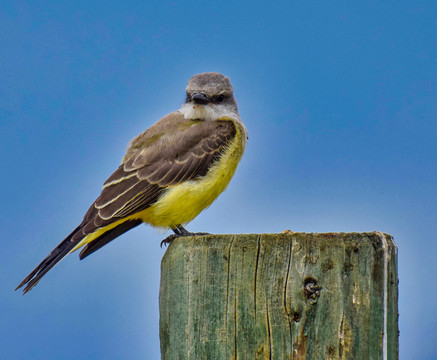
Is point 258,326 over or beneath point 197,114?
beneath

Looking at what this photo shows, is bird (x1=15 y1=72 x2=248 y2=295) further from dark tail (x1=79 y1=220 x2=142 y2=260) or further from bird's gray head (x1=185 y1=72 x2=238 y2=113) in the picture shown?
bird's gray head (x1=185 y1=72 x2=238 y2=113)

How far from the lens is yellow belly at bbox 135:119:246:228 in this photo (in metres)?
6.13

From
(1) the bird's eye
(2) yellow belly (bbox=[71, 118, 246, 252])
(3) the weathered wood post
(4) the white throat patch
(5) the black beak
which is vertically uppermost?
(1) the bird's eye

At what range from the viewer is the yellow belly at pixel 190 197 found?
20.1 feet

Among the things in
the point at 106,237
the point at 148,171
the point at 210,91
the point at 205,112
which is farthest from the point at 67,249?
the point at 210,91

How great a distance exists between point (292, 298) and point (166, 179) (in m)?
2.94

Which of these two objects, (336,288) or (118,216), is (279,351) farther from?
(118,216)

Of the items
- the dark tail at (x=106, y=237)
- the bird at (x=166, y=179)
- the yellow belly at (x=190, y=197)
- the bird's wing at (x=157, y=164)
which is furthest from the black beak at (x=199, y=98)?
the dark tail at (x=106, y=237)

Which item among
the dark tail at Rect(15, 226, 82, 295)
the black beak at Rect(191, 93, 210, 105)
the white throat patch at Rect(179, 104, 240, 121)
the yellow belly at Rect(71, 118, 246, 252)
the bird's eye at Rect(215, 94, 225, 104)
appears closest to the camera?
the dark tail at Rect(15, 226, 82, 295)

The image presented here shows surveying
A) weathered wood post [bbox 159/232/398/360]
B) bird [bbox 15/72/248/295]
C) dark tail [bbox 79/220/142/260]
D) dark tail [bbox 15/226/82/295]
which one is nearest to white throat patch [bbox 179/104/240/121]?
bird [bbox 15/72/248/295]

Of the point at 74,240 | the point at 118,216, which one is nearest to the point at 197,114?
the point at 118,216

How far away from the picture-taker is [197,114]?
6.88 m

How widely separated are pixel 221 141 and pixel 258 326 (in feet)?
10.6

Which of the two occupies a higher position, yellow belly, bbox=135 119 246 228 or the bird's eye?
the bird's eye
